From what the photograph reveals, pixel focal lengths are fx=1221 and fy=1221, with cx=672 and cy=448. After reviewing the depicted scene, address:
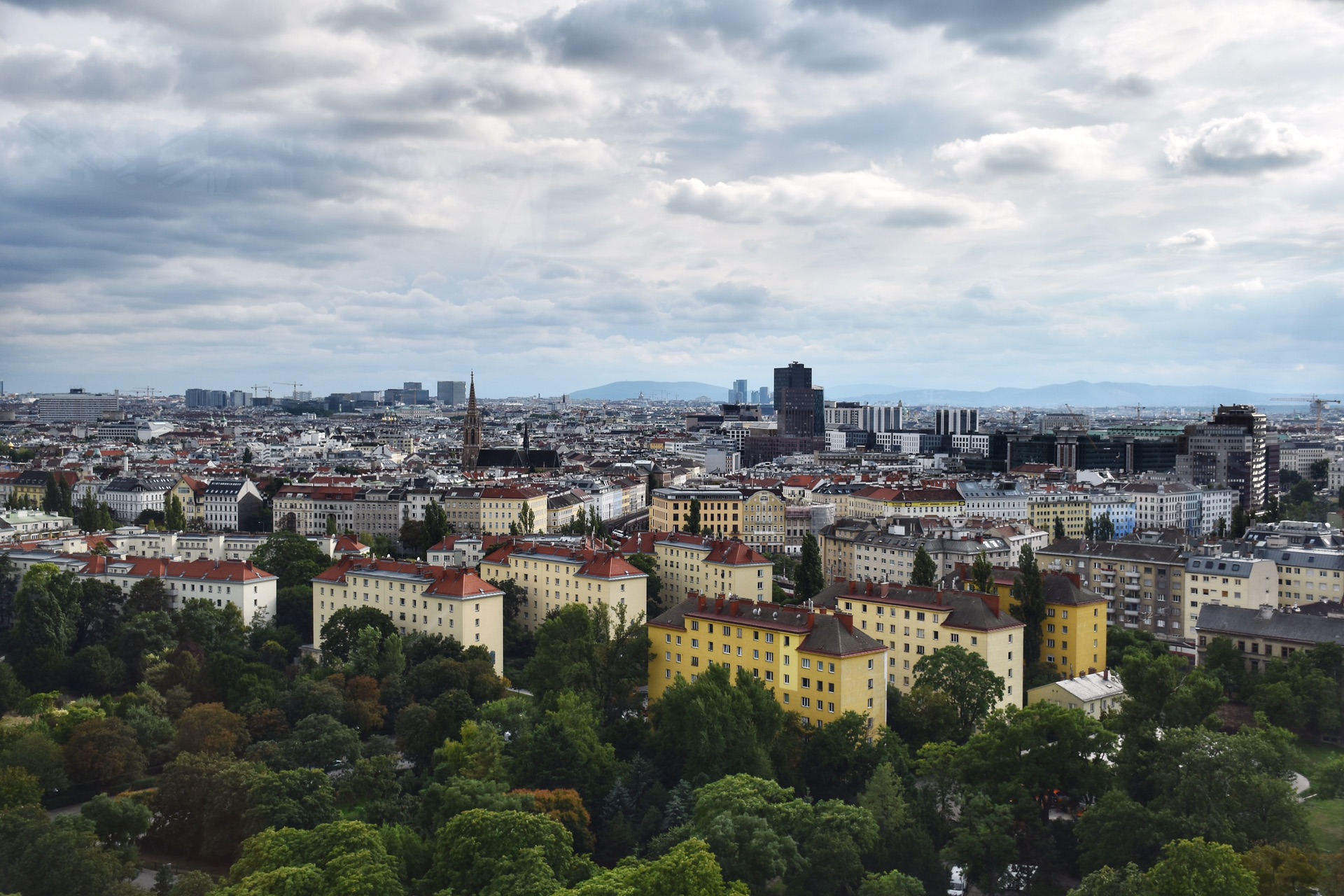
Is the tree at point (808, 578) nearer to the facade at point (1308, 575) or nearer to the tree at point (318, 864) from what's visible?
the facade at point (1308, 575)

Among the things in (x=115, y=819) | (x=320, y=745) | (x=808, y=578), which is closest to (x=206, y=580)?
(x=320, y=745)

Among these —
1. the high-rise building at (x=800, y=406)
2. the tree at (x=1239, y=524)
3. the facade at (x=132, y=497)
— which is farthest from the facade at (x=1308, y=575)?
the high-rise building at (x=800, y=406)

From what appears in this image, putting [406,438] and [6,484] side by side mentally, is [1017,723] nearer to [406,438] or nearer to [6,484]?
[6,484]

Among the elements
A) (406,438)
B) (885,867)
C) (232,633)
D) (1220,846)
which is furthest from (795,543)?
(406,438)

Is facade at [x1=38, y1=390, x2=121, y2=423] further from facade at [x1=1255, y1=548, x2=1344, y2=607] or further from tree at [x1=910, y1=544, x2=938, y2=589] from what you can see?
facade at [x1=1255, y1=548, x2=1344, y2=607]

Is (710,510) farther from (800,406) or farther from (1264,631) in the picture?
(800,406)

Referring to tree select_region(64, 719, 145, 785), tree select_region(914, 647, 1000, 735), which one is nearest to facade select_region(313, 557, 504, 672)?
tree select_region(64, 719, 145, 785)
